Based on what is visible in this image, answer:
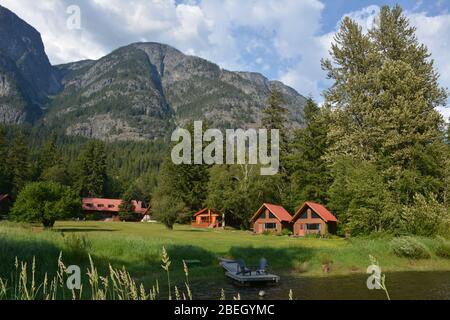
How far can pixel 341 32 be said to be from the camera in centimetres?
5153

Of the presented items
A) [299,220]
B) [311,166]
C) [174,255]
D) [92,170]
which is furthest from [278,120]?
[92,170]

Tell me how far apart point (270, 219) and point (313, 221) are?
8.99m

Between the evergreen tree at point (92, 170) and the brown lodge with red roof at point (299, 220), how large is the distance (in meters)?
65.1

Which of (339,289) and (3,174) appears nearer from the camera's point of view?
(339,289)

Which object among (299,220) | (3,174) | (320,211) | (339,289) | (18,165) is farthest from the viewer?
(18,165)

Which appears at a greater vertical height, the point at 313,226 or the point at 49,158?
the point at 49,158

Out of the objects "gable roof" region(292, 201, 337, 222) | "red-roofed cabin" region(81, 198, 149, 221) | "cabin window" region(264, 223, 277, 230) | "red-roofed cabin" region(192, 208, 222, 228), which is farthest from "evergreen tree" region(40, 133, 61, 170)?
"gable roof" region(292, 201, 337, 222)

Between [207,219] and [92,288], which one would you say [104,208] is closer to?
[207,219]

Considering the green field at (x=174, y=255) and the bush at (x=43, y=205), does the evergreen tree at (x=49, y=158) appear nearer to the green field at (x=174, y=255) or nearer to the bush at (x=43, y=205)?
the bush at (x=43, y=205)

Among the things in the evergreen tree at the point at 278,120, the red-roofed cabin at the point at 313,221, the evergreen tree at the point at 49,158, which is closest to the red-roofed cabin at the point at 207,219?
the evergreen tree at the point at 278,120

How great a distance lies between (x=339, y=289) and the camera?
23953mm

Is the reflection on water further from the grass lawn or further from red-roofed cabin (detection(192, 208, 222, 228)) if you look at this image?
red-roofed cabin (detection(192, 208, 222, 228))

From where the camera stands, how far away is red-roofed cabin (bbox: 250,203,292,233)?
66750 millimetres
